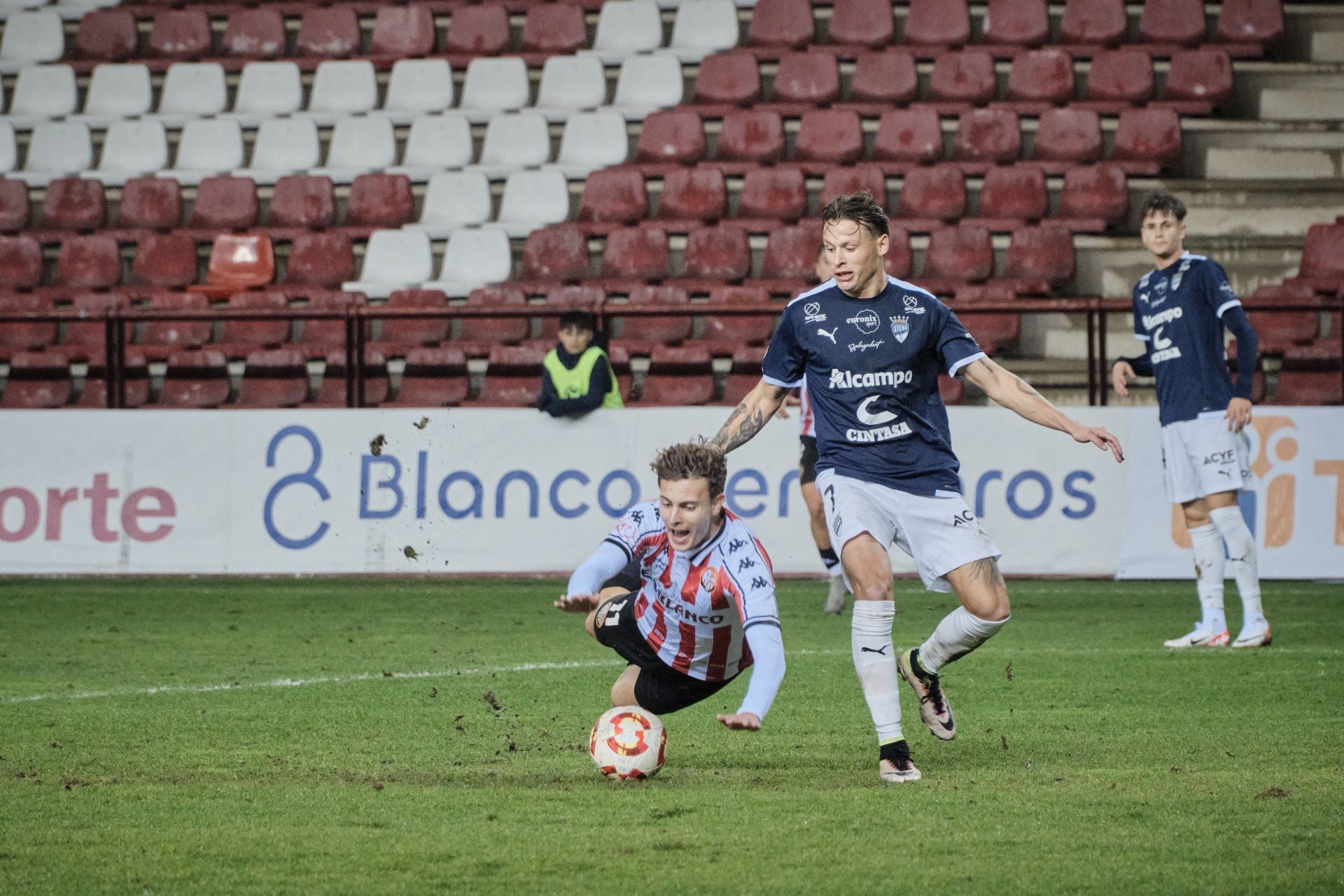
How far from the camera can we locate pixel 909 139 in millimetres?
16656

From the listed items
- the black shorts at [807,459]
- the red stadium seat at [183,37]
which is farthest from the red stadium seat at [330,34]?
the black shorts at [807,459]

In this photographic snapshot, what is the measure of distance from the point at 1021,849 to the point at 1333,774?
1.55 metres

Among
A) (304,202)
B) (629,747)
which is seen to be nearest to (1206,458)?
(629,747)

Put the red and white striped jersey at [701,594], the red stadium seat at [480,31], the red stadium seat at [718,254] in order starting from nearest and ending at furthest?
1. the red and white striped jersey at [701,594]
2. the red stadium seat at [718,254]
3. the red stadium seat at [480,31]

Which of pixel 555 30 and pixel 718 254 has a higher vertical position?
pixel 555 30

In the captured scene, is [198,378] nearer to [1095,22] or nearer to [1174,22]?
[1095,22]

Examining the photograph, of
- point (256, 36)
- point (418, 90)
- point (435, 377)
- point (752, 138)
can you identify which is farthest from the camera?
point (256, 36)

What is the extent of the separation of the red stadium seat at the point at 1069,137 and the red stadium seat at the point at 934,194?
101 cm

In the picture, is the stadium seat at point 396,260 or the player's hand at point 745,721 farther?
the stadium seat at point 396,260

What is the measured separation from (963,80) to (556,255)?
14.9 feet

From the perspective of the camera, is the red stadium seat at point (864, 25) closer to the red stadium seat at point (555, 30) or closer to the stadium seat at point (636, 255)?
the red stadium seat at point (555, 30)

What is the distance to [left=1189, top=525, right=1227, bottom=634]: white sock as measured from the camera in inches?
362

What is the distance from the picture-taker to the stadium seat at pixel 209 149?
1830cm

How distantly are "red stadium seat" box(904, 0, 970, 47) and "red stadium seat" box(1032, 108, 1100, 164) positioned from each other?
176cm
